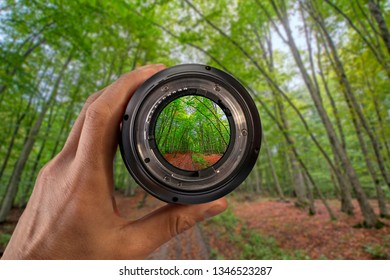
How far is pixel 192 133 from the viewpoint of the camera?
1081mm

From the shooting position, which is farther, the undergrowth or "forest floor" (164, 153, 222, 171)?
the undergrowth

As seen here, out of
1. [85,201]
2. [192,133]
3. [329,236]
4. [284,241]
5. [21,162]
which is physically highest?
[21,162]

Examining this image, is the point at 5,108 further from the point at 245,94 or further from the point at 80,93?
the point at 245,94

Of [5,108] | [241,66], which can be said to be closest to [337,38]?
[241,66]

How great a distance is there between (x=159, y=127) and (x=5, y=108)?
13.8 meters

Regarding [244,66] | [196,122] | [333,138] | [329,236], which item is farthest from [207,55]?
[196,122]

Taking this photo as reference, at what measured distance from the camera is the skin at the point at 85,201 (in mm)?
1104

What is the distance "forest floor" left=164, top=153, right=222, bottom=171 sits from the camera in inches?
43.4

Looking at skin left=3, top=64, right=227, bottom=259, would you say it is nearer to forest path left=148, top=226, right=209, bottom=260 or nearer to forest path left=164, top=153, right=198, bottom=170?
forest path left=164, top=153, right=198, bottom=170

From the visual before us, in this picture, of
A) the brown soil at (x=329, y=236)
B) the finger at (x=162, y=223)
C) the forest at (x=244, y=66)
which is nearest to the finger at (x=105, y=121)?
the finger at (x=162, y=223)

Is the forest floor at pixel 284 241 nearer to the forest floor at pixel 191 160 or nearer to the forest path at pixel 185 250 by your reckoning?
the forest path at pixel 185 250

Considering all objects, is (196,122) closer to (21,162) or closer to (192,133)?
(192,133)

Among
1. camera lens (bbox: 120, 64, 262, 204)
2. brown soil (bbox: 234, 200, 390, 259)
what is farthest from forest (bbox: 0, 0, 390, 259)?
camera lens (bbox: 120, 64, 262, 204)

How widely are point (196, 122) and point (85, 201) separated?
670 mm
